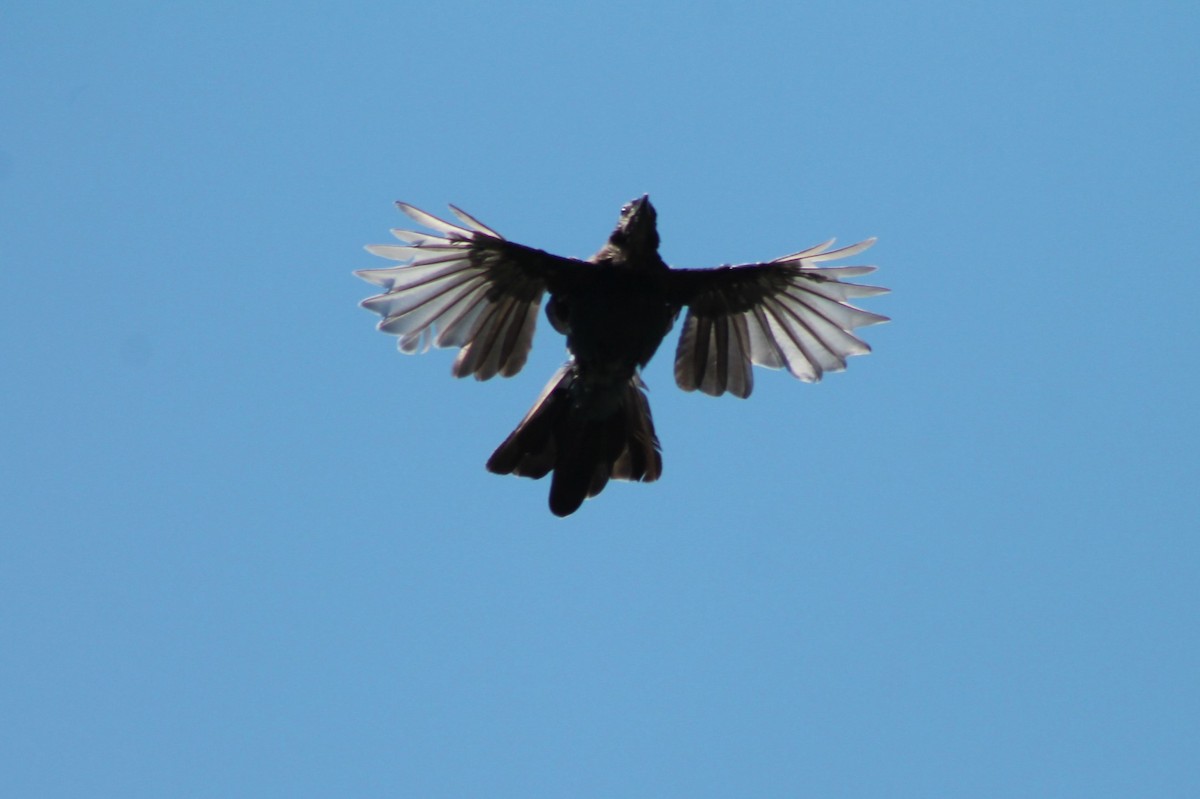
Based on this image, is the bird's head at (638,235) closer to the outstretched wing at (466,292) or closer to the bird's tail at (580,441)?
the outstretched wing at (466,292)

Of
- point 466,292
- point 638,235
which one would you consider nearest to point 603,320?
point 638,235

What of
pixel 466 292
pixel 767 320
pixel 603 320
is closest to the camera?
pixel 603 320

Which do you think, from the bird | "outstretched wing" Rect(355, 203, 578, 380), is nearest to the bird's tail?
the bird

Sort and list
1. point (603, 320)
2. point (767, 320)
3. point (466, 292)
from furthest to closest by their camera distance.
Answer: point (767, 320), point (466, 292), point (603, 320)

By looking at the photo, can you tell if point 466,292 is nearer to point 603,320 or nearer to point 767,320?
point 603,320

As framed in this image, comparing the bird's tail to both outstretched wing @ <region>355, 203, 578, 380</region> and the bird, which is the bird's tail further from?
outstretched wing @ <region>355, 203, 578, 380</region>

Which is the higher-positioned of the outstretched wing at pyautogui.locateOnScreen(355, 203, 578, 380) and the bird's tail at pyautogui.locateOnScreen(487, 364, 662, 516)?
the outstretched wing at pyautogui.locateOnScreen(355, 203, 578, 380)

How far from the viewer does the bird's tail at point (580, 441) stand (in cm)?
957

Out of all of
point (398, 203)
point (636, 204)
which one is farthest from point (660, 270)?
point (398, 203)

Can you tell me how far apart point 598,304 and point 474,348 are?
999 mm

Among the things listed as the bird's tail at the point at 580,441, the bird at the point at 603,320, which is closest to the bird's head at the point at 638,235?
the bird at the point at 603,320

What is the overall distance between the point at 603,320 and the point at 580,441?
851mm

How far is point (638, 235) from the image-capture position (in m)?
9.52

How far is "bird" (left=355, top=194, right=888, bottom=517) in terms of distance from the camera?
955 cm
